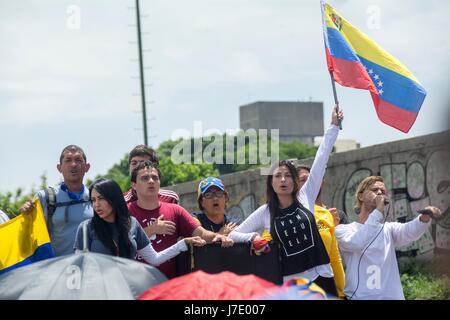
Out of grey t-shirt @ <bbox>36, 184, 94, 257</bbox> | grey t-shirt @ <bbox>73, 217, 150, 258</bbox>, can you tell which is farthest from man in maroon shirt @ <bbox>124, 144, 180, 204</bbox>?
grey t-shirt @ <bbox>73, 217, 150, 258</bbox>

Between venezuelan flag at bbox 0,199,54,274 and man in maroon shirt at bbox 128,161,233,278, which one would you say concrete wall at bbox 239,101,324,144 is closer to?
man in maroon shirt at bbox 128,161,233,278

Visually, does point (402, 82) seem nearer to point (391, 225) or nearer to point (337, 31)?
point (337, 31)

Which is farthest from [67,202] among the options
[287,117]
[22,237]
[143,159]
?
[287,117]

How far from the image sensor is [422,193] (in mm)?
16656

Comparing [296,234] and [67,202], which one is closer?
[296,234]

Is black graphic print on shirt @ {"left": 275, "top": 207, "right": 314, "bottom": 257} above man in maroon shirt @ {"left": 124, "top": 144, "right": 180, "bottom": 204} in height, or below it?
below

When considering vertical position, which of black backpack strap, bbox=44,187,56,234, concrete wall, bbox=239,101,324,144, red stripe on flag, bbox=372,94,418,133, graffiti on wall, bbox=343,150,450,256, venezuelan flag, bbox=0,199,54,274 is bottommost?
concrete wall, bbox=239,101,324,144

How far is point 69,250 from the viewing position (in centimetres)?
801

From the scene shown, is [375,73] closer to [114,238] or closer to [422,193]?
[114,238]

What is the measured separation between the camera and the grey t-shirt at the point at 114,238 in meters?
7.21

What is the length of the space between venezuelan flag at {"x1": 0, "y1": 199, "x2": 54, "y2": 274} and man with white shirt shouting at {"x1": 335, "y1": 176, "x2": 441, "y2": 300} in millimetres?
2330

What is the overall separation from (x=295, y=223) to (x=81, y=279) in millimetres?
2240

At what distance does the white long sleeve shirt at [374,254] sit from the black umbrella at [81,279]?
2.25 meters

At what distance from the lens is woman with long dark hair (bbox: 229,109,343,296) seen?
7676 millimetres
